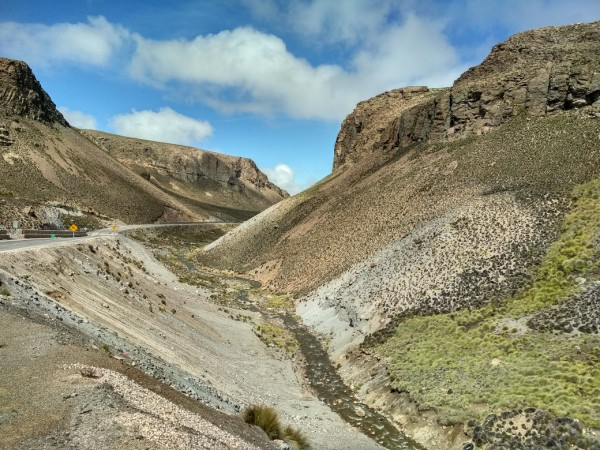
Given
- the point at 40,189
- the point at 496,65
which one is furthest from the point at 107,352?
the point at 40,189

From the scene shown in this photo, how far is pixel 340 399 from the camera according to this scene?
73.0ft

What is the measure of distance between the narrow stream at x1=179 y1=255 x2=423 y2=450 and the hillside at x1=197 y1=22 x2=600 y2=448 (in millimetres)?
742

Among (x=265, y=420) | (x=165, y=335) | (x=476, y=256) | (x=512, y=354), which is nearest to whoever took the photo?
(x=265, y=420)

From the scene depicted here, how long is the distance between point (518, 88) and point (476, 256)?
1207 inches

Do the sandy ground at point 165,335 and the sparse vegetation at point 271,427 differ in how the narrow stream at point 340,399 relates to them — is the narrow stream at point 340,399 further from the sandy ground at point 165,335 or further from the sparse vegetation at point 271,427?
the sparse vegetation at point 271,427

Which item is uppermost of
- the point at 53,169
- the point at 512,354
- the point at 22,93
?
the point at 22,93

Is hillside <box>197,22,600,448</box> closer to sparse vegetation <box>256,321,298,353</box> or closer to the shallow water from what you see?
the shallow water

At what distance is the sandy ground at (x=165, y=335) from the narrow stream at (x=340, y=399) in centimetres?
78

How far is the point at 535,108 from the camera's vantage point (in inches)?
1938

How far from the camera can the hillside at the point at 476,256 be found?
19.4 meters

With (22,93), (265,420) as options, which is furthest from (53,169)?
(265,420)

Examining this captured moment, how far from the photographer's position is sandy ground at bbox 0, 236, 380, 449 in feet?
57.0

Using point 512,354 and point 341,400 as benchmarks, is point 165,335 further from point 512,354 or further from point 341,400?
point 512,354

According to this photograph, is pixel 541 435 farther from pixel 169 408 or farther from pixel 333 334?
pixel 333 334
